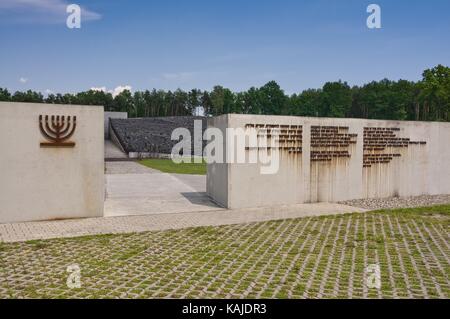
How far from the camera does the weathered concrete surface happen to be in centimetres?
1172

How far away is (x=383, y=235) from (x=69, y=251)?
666 cm

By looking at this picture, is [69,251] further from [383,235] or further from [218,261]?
[383,235]

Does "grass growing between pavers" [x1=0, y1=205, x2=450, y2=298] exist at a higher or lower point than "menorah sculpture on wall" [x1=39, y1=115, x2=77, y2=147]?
lower

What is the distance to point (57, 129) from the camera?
9.90 metres

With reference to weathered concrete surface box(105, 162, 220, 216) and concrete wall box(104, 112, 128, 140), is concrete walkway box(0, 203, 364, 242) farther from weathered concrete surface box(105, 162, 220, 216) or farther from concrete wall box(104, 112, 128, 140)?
concrete wall box(104, 112, 128, 140)

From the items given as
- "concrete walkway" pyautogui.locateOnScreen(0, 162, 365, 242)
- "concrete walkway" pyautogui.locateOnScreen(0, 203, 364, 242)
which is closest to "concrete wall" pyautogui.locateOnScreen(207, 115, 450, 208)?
"concrete walkway" pyautogui.locateOnScreen(0, 162, 365, 242)

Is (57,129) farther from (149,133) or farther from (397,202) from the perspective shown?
(149,133)

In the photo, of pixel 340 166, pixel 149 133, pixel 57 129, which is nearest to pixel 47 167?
pixel 57 129

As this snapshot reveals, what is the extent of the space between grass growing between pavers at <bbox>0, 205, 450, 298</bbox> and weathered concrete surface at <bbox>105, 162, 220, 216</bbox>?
9.20 feet

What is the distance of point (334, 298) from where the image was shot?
5266 mm

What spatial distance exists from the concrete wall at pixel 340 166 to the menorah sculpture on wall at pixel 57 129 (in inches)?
174

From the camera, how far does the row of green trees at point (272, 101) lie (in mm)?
76875

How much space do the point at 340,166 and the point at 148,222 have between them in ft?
23.2

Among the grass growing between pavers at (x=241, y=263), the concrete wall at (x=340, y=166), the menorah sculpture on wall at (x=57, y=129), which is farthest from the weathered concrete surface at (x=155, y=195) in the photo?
the grass growing between pavers at (x=241, y=263)
